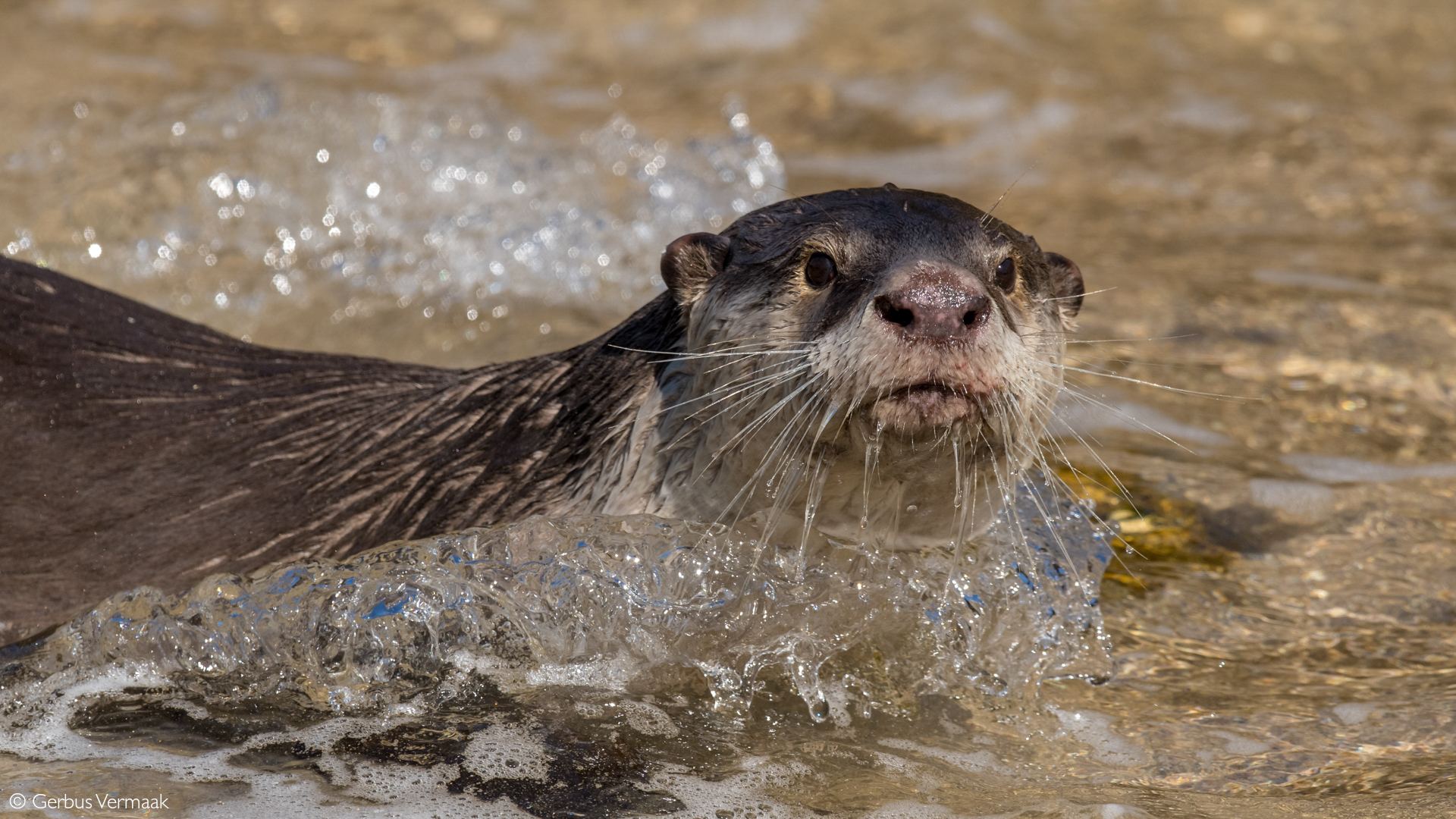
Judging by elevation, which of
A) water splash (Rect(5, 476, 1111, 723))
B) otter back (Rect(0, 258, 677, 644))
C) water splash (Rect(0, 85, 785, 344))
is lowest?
water splash (Rect(5, 476, 1111, 723))

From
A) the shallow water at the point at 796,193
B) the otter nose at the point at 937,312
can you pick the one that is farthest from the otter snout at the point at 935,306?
the shallow water at the point at 796,193

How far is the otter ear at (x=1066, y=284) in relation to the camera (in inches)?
124

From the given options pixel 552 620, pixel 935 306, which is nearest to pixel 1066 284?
pixel 935 306

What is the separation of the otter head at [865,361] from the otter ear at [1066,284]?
0.07m

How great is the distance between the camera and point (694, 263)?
2.97 meters

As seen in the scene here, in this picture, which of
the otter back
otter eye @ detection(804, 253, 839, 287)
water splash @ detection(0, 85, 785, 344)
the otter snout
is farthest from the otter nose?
water splash @ detection(0, 85, 785, 344)

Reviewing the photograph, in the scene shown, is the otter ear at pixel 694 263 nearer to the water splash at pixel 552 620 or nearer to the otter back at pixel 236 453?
the otter back at pixel 236 453

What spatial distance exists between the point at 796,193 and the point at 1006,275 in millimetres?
3855

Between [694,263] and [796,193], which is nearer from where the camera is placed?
[694,263]

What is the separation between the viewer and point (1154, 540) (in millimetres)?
3871

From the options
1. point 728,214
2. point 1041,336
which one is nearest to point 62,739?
point 1041,336

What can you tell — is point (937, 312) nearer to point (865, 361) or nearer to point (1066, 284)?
point (865, 361)

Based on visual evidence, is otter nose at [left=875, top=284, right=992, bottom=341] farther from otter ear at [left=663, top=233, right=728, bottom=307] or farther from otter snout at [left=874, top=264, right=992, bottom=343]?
otter ear at [left=663, top=233, right=728, bottom=307]

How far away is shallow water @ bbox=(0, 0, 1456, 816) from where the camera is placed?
9.28ft
